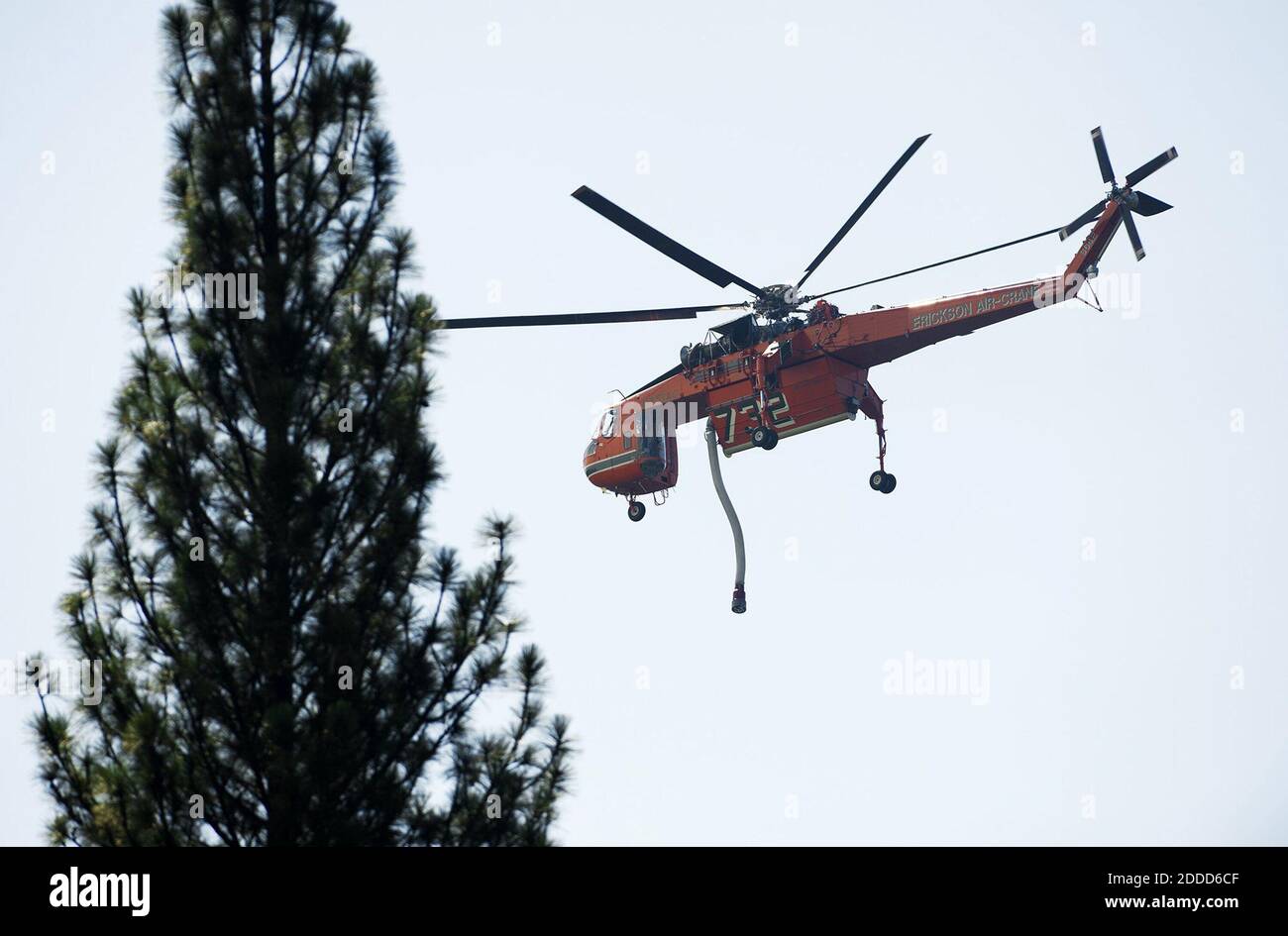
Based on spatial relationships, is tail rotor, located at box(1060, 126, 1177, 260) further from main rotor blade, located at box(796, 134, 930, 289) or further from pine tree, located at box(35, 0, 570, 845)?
pine tree, located at box(35, 0, 570, 845)

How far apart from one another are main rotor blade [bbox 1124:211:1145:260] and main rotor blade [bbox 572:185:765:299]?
7182 millimetres

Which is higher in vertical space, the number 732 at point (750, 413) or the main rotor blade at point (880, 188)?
the main rotor blade at point (880, 188)

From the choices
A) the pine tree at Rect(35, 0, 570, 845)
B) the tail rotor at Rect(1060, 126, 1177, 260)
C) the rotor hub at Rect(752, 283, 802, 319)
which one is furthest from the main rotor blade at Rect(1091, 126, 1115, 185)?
the pine tree at Rect(35, 0, 570, 845)

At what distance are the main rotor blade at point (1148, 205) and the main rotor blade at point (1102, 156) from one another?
594 mm

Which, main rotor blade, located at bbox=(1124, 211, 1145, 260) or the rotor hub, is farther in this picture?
the rotor hub

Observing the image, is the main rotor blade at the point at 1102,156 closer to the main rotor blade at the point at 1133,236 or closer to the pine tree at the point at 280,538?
the main rotor blade at the point at 1133,236

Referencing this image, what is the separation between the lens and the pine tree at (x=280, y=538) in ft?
54.9

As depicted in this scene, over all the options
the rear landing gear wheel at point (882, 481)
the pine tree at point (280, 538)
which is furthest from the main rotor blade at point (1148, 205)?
the pine tree at point (280, 538)

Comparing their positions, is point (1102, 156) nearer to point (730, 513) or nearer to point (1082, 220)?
point (1082, 220)

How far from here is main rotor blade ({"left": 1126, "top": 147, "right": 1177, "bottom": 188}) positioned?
2942 centimetres

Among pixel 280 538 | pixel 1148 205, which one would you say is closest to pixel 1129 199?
pixel 1148 205

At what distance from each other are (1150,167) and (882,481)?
753 centimetres

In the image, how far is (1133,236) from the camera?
1173 inches
